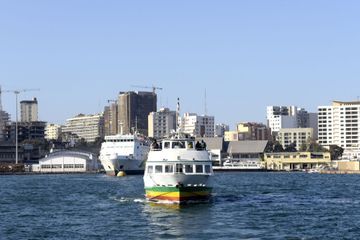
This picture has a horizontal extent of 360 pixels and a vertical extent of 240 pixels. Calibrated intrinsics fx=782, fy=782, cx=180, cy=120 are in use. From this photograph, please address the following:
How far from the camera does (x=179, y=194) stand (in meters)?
67.4

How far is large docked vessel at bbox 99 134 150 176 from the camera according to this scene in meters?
190

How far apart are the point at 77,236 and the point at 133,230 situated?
432 centimetres

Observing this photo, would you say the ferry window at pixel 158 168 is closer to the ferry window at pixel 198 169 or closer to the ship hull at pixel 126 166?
the ferry window at pixel 198 169

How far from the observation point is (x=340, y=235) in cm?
4888

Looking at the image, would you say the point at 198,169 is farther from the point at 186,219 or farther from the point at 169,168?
the point at 186,219

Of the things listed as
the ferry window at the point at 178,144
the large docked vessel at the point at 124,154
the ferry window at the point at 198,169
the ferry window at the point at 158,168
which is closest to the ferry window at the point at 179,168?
the ferry window at the point at 198,169

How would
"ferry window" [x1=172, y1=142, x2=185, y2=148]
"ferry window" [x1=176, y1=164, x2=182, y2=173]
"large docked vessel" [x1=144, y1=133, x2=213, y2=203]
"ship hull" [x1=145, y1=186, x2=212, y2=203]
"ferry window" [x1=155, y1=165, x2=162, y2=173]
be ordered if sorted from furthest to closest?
"ferry window" [x1=172, y1=142, x2=185, y2=148] → "ferry window" [x1=155, y1=165, x2=162, y2=173] → "ferry window" [x1=176, y1=164, x2=182, y2=173] → "large docked vessel" [x1=144, y1=133, x2=213, y2=203] → "ship hull" [x1=145, y1=186, x2=212, y2=203]

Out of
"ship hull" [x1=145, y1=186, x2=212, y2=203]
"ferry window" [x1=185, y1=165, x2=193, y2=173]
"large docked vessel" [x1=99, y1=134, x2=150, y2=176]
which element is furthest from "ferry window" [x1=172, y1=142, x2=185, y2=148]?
"large docked vessel" [x1=99, y1=134, x2=150, y2=176]

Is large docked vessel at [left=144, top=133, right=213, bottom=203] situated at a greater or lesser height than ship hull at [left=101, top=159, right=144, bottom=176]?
greater

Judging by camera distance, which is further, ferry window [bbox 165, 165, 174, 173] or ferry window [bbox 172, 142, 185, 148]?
ferry window [bbox 172, 142, 185, 148]

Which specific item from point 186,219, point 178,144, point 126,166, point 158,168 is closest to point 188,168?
point 158,168

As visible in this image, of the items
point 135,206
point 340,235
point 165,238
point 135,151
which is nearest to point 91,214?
point 135,206

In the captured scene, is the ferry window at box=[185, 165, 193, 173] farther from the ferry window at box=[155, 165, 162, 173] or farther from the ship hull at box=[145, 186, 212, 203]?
A: the ferry window at box=[155, 165, 162, 173]

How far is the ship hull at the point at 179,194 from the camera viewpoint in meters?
67.6
